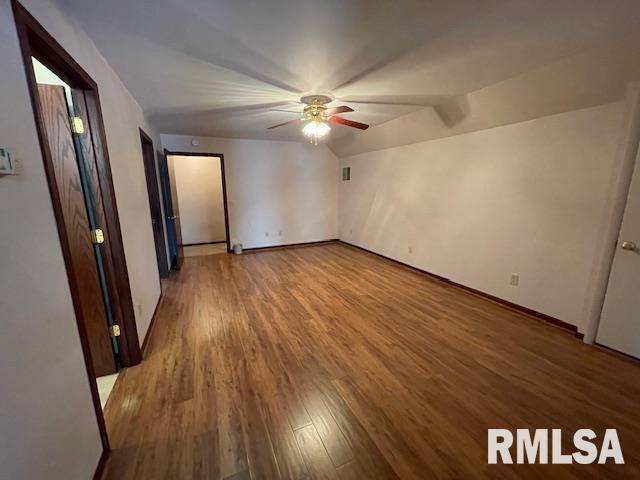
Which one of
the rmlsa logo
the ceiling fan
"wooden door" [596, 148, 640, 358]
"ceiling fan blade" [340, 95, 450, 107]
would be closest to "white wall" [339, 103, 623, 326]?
"wooden door" [596, 148, 640, 358]

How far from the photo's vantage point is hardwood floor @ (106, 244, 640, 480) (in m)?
1.34

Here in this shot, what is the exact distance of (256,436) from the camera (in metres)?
1.47

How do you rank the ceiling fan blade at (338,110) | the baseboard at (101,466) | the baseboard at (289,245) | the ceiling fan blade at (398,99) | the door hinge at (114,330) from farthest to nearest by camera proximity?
1. the baseboard at (289,245)
2. the ceiling fan blade at (398,99)
3. the ceiling fan blade at (338,110)
4. the door hinge at (114,330)
5. the baseboard at (101,466)

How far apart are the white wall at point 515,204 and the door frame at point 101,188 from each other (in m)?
3.66

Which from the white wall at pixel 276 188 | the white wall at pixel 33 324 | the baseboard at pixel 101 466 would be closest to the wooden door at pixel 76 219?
the white wall at pixel 33 324

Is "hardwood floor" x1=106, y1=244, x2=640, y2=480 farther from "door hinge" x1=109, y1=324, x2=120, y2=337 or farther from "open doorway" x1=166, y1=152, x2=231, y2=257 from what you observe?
"open doorway" x1=166, y1=152, x2=231, y2=257

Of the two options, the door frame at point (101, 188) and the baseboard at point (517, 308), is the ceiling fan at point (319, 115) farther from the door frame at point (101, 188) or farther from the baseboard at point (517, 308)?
the baseboard at point (517, 308)

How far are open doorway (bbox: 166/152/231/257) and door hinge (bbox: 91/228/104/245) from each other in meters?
4.13

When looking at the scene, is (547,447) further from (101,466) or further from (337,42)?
(337,42)

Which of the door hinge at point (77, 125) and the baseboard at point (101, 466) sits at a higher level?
the door hinge at point (77, 125)

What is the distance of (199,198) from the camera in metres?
6.32

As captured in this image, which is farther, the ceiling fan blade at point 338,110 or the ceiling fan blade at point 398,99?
the ceiling fan blade at point 398,99

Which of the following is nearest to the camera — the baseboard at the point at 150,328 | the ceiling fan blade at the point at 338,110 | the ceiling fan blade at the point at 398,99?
the baseboard at the point at 150,328

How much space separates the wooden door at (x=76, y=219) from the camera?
62.7 inches
